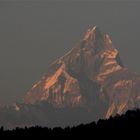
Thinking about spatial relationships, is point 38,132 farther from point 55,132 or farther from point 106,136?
point 106,136

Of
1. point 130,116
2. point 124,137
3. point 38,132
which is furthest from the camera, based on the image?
point 130,116

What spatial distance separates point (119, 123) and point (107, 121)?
4196 mm

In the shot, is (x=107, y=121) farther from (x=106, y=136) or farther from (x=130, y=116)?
(x=106, y=136)

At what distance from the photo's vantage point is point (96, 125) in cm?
10912

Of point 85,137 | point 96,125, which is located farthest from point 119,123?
A: point 85,137

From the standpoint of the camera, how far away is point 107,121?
112 meters

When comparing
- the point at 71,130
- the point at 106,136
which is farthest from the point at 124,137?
the point at 71,130

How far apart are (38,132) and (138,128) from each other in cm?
1178

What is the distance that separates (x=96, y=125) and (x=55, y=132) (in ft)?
19.6

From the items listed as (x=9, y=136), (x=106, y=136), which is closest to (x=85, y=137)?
(x=106, y=136)

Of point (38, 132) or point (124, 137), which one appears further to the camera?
point (38, 132)

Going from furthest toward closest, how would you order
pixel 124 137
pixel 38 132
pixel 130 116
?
pixel 130 116
pixel 38 132
pixel 124 137

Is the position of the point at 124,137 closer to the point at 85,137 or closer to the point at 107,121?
the point at 85,137

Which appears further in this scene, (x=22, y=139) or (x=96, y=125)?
(x=96, y=125)
